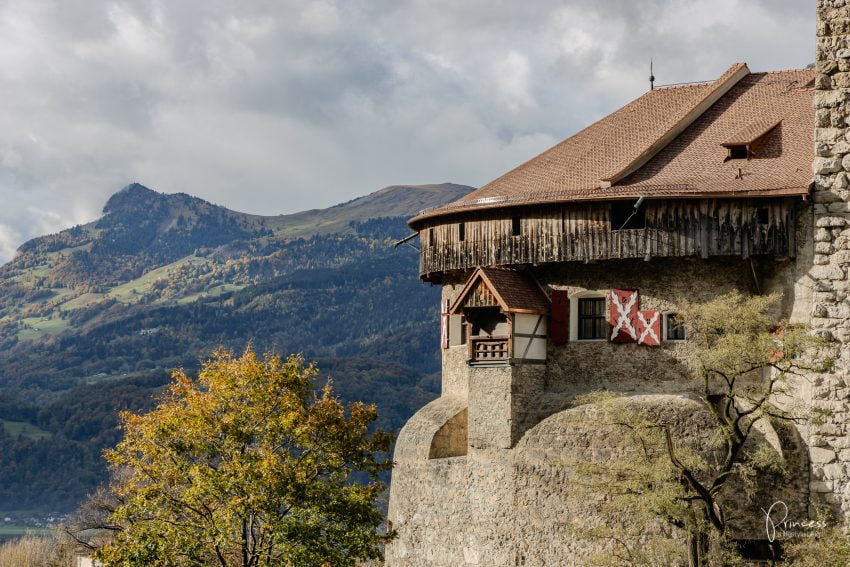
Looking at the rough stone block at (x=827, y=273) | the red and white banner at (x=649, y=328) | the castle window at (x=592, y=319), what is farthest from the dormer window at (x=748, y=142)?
the castle window at (x=592, y=319)

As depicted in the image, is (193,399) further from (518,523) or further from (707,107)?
(707,107)

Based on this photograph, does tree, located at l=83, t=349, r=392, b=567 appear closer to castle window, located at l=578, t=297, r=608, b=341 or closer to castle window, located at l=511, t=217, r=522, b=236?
castle window, located at l=578, t=297, r=608, b=341

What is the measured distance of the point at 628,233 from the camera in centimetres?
3906

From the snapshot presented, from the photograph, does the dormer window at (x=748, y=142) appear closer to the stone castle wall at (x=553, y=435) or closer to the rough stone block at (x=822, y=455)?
the stone castle wall at (x=553, y=435)

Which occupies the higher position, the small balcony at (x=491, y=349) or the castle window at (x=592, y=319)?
the castle window at (x=592, y=319)

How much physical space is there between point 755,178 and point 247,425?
15.5 metres

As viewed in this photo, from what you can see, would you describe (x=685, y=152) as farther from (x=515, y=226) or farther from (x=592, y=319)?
(x=592, y=319)

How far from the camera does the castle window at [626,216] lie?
3916 cm

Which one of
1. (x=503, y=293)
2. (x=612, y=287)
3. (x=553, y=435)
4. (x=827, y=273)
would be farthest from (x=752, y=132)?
(x=553, y=435)

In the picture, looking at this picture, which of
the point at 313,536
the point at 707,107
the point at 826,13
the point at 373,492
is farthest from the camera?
the point at 707,107

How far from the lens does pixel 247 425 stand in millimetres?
→ 34656

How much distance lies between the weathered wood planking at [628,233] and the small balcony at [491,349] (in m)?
2.55

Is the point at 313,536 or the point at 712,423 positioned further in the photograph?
the point at 712,423

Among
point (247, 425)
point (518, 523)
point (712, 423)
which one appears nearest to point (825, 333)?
point (712, 423)
